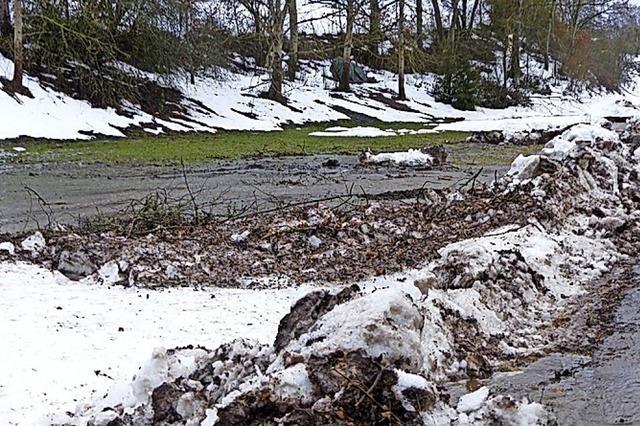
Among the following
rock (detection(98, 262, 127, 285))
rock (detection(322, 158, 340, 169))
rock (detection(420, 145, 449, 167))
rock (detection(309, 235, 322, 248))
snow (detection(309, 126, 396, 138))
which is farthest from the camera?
snow (detection(309, 126, 396, 138))

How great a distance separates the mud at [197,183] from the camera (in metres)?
10.2

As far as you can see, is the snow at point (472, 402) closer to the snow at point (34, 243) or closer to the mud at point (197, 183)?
the snow at point (34, 243)

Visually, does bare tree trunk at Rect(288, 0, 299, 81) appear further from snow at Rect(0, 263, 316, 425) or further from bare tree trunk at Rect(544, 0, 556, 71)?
snow at Rect(0, 263, 316, 425)

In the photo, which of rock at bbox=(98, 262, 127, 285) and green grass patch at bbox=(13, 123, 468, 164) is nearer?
rock at bbox=(98, 262, 127, 285)

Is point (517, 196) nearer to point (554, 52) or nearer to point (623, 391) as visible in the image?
point (623, 391)

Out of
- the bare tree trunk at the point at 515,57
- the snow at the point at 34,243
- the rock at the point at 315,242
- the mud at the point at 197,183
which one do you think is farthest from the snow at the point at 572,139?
the bare tree trunk at the point at 515,57

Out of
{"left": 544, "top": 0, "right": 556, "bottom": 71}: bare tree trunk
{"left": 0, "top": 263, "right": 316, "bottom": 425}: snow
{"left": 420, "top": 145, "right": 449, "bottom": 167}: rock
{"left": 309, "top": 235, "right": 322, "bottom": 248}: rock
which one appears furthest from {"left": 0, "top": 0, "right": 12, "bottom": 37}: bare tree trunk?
{"left": 544, "top": 0, "right": 556, "bottom": 71}: bare tree trunk

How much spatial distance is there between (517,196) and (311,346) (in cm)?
527

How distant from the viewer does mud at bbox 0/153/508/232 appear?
10.2 meters

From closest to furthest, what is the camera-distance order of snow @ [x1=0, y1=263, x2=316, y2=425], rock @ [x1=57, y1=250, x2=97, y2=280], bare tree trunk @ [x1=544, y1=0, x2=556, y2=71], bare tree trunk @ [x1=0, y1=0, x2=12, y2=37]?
1. snow @ [x1=0, y1=263, x2=316, y2=425]
2. rock @ [x1=57, y1=250, x2=97, y2=280]
3. bare tree trunk @ [x1=0, y1=0, x2=12, y2=37]
4. bare tree trunk @ [x1=544, y1=0, x2=556, y2=71]

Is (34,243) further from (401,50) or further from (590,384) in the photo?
(401,50)

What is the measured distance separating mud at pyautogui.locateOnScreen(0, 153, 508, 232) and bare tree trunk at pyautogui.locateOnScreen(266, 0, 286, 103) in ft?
27.8

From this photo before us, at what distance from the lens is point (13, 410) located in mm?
3674

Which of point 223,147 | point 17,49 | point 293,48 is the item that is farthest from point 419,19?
point 223,147
